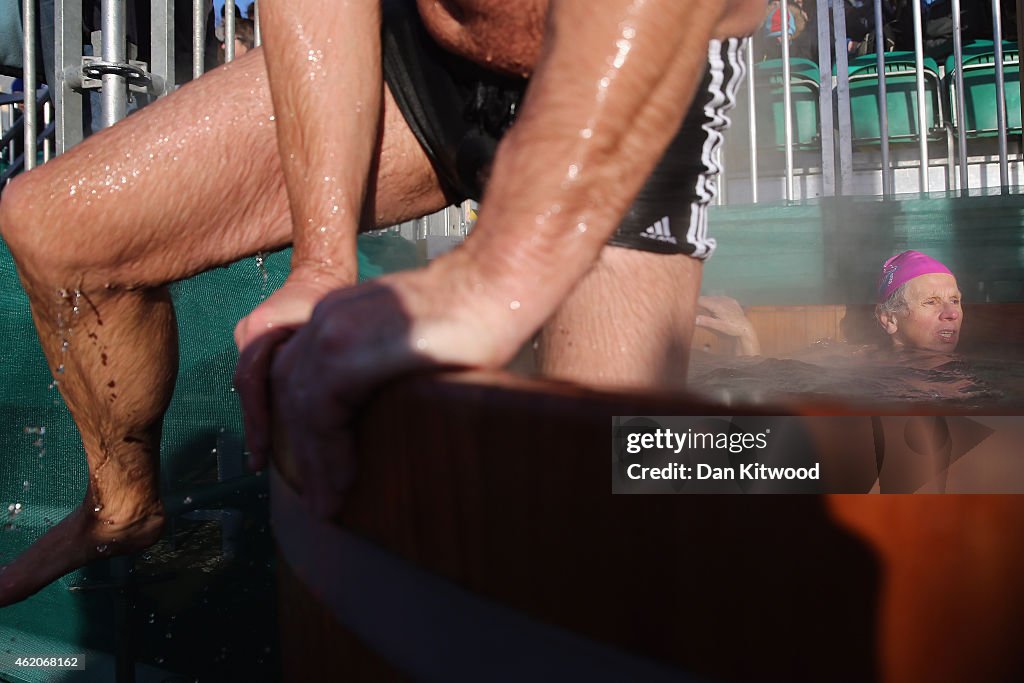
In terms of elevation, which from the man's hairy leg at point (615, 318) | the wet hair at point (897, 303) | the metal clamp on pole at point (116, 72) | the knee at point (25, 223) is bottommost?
the man's hairy leg at point (615, 318)

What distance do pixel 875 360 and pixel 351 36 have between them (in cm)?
Answer: 319

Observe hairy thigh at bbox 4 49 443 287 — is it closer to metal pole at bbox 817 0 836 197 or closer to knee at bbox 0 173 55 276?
knee at bbox 0 173 55 276

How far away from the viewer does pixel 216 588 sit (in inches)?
98.3

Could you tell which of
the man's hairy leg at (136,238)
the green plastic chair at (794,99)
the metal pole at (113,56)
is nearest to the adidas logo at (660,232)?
the man's hairy leg at (136,238)

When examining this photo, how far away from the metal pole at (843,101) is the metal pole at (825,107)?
0.05 meters

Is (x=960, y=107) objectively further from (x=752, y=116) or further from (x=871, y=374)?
(x=871, y=374)

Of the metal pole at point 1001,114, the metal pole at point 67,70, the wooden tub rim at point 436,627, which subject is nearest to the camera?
the wooden tub rim at point 436,627

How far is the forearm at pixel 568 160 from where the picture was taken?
669mm

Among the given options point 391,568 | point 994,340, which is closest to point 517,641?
point 391,568

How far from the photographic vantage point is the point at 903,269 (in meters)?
3.68

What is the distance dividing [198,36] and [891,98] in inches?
168

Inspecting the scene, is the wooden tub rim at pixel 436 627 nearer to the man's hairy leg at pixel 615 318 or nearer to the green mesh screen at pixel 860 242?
the man's hairy leg at pixel 615 318

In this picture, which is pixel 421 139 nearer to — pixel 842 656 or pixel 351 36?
pixel 351 36

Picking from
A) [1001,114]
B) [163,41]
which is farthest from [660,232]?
[1001,114]
